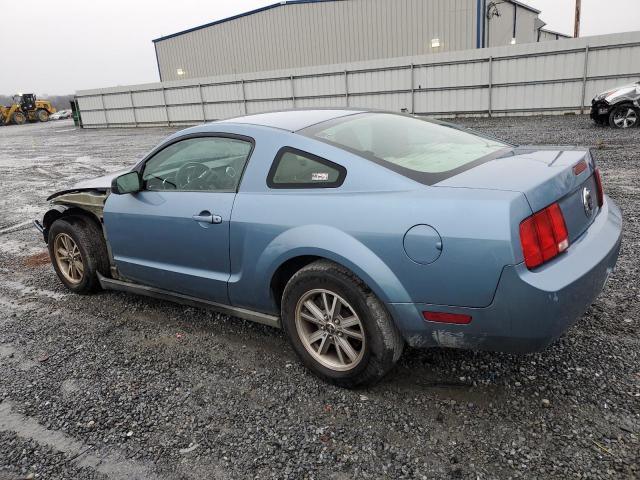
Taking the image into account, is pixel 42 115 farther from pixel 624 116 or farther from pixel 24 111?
pixel 624 116

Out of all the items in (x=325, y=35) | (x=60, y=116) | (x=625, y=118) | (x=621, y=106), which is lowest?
(x=625, y=118)

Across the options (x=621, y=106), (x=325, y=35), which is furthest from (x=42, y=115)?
(x=621, y=106)

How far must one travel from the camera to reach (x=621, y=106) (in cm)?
1223

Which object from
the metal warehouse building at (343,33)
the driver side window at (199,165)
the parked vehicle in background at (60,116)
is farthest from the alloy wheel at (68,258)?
Answer: the parked vehicle in background at (60,116)

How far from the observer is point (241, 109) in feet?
83.1

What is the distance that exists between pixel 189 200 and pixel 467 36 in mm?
27406

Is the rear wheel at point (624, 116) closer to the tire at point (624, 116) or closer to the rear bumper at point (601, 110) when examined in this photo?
the tire at point (624, 116)

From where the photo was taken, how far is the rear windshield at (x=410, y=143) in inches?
107

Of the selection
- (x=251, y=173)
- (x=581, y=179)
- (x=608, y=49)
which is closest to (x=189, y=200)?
(x=251, y=173)

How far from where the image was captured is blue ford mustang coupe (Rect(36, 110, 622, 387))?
7.37ft

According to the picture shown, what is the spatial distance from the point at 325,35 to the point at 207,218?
30159mm

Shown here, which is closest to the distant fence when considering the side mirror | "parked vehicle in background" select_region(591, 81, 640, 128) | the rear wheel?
"parked vehicle in background" select_region(591, 81, 640, 128)

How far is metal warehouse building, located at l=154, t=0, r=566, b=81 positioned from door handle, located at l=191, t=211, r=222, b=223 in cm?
2656

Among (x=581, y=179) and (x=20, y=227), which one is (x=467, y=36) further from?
(x=581, y=179)
